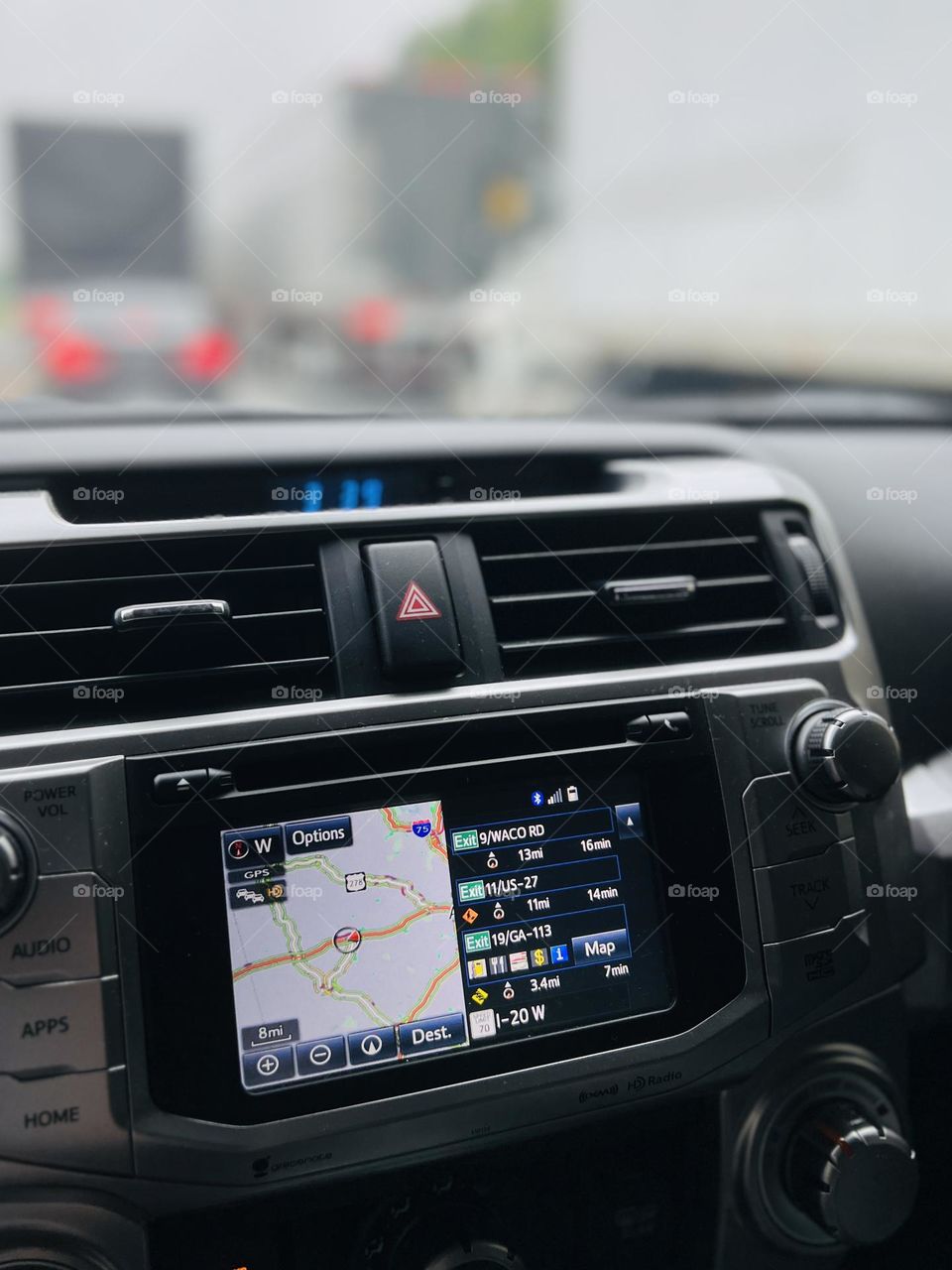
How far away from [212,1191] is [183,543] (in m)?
0.71

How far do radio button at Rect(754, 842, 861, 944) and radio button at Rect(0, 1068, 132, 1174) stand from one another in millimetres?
805

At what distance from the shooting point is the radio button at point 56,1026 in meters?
1.09

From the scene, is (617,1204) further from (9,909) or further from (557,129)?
(557,129)

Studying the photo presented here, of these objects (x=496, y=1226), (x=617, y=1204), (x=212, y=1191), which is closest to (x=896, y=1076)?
(x=617, y=1204)
